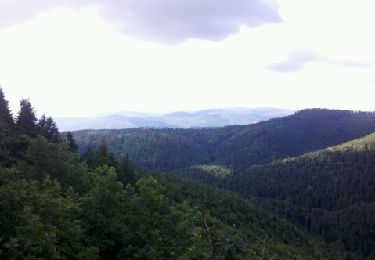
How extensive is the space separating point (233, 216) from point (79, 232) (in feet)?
317

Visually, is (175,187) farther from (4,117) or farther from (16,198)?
(16,198)

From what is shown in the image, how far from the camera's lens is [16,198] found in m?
31.8

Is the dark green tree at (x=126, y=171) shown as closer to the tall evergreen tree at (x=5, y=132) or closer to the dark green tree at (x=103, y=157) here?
the dark green tree at (x=103, y=157)

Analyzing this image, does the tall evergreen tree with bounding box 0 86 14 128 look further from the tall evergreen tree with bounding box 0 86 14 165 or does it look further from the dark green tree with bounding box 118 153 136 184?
the dark green tree with bounding box 118 153 136 184

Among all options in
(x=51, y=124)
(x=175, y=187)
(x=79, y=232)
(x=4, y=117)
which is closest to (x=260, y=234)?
(x=175, y=187)

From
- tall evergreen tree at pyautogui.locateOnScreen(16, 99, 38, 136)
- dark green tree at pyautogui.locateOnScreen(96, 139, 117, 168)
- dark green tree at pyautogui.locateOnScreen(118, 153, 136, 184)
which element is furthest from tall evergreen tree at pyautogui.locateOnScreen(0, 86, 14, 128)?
dark green tree at pyautogui.locateOnScreen(118, 153, 136, 184)

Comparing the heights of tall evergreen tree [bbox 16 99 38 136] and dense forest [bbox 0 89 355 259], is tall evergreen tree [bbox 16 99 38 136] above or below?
above

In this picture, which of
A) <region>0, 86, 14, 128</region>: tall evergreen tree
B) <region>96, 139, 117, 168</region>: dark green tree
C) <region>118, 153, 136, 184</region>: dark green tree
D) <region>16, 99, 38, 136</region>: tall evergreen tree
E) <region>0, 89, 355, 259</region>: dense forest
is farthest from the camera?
<region>96, 139, 117, 168</region>: dark green tree

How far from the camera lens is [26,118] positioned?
213ft

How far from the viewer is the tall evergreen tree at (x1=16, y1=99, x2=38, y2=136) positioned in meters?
63.4

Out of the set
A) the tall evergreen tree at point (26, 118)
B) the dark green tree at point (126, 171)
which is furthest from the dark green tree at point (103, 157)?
the tall evergreen tree at point (26, 118)

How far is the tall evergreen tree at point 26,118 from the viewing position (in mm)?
63375

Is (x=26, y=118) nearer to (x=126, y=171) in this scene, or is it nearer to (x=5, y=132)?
(x=5, y=132)

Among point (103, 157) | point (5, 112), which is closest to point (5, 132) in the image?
point (5, 112)
